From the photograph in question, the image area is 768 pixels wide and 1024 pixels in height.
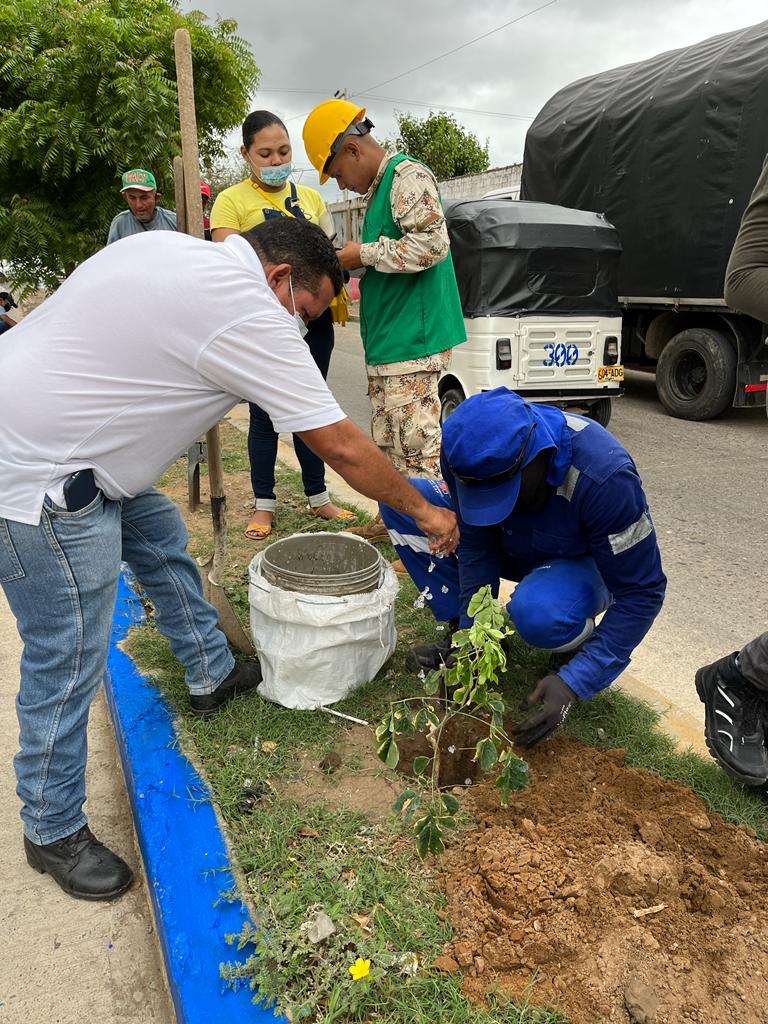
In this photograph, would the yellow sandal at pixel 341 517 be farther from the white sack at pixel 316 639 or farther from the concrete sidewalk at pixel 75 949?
the concrete sidewalk at pixel 75 949

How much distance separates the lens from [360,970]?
1607mm

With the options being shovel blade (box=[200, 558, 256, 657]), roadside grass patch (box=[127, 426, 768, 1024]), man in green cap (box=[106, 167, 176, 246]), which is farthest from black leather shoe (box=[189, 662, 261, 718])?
man in green cap (box=[106, 167, 176, 246])

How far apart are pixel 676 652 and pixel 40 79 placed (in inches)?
240

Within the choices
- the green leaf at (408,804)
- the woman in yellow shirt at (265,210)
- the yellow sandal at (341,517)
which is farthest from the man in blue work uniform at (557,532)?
the yellow sandal at (341,517)

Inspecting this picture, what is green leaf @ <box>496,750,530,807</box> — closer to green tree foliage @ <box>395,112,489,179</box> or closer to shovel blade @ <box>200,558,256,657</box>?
shovel blade @ <box>200,558,256,657</box>

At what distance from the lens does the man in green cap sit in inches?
193

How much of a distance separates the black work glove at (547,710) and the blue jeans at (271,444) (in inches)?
79.2

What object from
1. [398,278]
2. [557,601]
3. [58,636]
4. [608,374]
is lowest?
[557,601]

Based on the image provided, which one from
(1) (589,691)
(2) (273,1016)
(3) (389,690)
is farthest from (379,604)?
(2) (273,1016)

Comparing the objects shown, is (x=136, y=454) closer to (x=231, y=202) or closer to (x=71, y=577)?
(x=71, y=577)

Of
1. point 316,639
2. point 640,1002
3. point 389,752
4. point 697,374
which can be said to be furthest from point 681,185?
point 640,1002

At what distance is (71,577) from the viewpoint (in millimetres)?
1930

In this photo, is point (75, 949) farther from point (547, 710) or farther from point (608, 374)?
point (608, 374)

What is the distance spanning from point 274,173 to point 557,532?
2.40m
